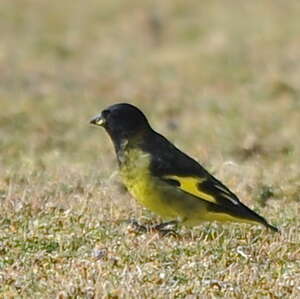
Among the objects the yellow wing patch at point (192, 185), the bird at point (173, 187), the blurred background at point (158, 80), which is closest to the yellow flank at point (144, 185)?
the bird at point (173, 187)

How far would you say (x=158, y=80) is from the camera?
19.6 metres

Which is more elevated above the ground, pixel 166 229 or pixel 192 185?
pixel 192 185

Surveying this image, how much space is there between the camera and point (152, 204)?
317 inches

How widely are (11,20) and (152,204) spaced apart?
703 inches

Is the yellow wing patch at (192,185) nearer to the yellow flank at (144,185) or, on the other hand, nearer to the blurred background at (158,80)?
the yellow flank at (144,185)

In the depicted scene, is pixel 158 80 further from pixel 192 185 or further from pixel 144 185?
pixel 144 185

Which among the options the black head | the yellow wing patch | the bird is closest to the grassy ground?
the bird

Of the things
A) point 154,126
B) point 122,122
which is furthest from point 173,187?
point 154,126

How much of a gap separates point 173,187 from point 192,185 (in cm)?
14

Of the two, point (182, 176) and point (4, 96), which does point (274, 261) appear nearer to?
point (182, 176)

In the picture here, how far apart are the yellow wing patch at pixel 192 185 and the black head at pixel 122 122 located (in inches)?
18.5

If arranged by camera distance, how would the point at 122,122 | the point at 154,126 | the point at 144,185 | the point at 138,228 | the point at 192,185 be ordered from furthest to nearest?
1. the point at 154,126
2. the point at 122,122
3. the point at 138,228
4. the point at 192,185
5. the point at 144,185

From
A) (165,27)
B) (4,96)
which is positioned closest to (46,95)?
(4,96)

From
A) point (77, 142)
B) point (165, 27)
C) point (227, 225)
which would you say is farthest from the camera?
point (165, 27)
